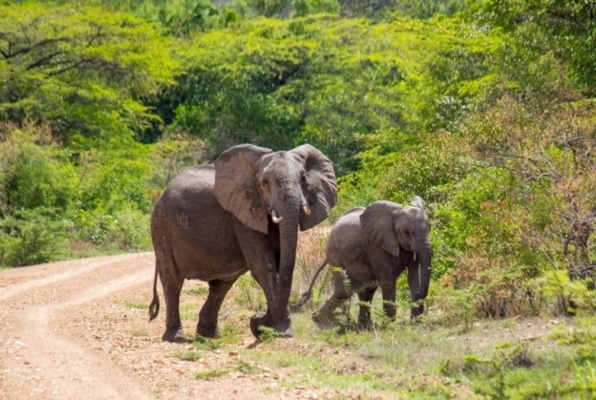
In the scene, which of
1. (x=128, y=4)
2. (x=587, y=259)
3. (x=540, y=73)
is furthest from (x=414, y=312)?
(x=128, y=4)

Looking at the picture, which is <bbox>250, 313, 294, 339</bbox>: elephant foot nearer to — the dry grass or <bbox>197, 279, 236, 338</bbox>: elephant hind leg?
<bbox>197, 279, 236, 338</bbox>: elephant hind leg

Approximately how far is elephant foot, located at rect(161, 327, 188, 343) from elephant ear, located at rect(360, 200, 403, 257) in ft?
9.45

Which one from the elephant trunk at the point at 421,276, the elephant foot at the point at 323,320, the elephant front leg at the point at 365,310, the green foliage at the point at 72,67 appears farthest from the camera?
the green foliage at the point at 72,67

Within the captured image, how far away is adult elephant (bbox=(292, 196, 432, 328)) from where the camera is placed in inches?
632

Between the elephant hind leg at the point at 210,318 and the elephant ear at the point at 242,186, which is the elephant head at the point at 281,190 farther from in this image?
the elephant hind leg at the point at 210,318

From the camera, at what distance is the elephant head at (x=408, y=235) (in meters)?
15.8

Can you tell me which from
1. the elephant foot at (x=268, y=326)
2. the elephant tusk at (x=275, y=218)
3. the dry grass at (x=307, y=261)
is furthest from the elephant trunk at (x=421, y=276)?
the dry grass at (x=307, y=261)

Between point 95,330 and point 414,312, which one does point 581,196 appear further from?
point 95,330

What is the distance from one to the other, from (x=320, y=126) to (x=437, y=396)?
37.3m

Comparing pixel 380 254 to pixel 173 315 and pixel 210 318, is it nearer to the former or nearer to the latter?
pixel 210 318

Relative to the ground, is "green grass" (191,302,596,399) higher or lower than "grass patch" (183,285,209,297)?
higher

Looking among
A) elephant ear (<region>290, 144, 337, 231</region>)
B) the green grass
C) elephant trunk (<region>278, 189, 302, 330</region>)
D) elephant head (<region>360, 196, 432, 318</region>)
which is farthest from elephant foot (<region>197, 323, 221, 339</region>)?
elephant head (<region>360, 196, 432, 318</region>)

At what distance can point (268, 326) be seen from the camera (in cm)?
1505

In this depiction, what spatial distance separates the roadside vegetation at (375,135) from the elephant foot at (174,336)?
151cm
